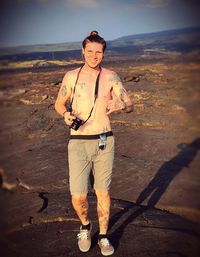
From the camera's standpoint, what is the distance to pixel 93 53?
2.76 m

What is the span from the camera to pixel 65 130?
8.05 metres

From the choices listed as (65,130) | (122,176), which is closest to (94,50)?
(122,176)

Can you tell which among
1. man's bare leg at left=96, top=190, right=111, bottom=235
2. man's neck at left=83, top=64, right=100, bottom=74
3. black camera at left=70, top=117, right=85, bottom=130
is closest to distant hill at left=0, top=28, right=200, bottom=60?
man's neck at left=83, top=64, right=100, bottom=74

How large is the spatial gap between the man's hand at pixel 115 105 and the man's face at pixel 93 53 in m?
0.34

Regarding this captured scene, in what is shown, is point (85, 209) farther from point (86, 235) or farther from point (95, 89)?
point (95, 89)

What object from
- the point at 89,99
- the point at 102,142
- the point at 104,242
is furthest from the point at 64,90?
the point at 104,242

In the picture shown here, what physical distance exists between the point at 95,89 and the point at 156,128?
5488 mm

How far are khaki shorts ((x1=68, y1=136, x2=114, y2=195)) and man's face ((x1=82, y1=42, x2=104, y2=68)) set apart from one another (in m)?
0.65

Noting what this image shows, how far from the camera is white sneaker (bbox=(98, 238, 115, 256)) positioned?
296 cm

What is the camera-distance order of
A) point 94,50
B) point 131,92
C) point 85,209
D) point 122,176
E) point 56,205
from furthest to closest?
point 131,92 → point 122,176 → point 56,205 → point 85,209 → point 94,50

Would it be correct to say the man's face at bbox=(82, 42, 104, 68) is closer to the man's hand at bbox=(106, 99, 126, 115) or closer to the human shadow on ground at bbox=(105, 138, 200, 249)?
the man's hand at bbox=(106, 99, 126, 115)

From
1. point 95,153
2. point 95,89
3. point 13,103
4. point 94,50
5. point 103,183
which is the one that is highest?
point 94,50

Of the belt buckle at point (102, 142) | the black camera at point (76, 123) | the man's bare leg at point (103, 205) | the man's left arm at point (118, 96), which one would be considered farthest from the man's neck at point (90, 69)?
the man's bare leg at point (103, 205)

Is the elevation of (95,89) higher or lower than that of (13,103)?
higher
